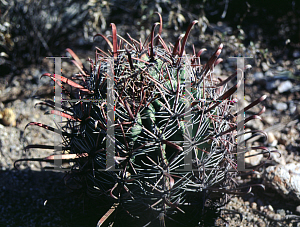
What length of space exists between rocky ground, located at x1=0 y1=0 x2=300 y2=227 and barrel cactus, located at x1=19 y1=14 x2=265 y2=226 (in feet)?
0.79

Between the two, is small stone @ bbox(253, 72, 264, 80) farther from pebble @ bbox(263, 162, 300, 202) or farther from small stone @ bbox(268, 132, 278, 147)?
pebble @ bbox(263, 162, 300, 202)

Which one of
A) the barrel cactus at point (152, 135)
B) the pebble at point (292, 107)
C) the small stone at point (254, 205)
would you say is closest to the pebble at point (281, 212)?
the small stone at point (254, 205)

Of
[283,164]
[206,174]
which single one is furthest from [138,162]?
[283,164]

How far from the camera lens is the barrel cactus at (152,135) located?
1.51m

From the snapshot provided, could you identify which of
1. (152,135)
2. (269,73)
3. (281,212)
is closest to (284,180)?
(281,212)

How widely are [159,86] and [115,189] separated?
576mm

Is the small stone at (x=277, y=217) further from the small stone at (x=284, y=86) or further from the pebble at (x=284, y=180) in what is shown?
the small stone at (x=284, y=86)

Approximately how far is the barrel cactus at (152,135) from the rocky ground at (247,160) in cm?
24

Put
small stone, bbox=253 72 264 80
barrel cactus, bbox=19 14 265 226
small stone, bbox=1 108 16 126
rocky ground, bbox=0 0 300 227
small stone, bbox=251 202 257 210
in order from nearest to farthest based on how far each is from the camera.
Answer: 1. barrel cactus, bbox=19 14 265 226
2. rocky ground, bbox=0 0 300 227
3. small stone, bbox=251 202 257 210
4. small stone, bbox=1 108 16 126
5. small stone, bbox=253 72 264 80

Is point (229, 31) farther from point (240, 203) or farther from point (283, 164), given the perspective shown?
point (240, 203)

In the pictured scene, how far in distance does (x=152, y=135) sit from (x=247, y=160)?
1.17m

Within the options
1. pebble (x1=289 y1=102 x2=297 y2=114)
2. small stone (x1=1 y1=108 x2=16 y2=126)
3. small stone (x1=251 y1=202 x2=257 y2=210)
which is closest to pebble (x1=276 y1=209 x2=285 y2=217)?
small stone (x1=251 y1=202 x2=257 y2=210)

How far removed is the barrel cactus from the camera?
4.96 feet

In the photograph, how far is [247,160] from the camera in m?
2.38
